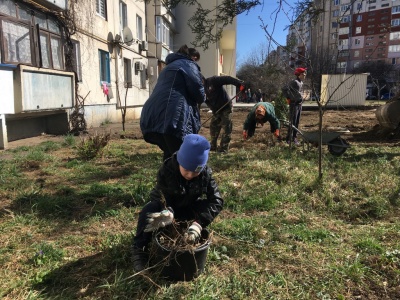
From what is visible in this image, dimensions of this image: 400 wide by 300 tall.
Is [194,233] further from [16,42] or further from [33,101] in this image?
[16,42]

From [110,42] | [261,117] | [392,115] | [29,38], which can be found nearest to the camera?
[261,117]

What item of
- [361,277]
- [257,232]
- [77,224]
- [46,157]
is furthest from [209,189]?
[46,157]

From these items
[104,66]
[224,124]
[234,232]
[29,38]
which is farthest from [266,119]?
[104,66]

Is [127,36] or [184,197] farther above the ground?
[127,36]

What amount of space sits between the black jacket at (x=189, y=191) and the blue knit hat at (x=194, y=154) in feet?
0.60

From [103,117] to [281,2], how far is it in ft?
30.1

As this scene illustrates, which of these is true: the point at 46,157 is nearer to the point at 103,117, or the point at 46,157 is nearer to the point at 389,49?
the point at 103,117

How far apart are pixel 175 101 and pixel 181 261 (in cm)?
176

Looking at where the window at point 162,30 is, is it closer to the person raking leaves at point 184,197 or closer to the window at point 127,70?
the window at point 127,70

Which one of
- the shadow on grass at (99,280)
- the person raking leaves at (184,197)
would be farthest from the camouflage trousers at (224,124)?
the shadow on grass at (99,280)

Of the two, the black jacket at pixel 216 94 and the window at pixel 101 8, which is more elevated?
the window at pixel 101 8

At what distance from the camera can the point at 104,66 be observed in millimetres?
13000

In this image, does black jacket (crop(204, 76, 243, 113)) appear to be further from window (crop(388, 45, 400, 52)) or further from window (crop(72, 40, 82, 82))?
window (crop(388, 45, 400, 52))

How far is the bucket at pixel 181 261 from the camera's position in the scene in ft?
7.12
